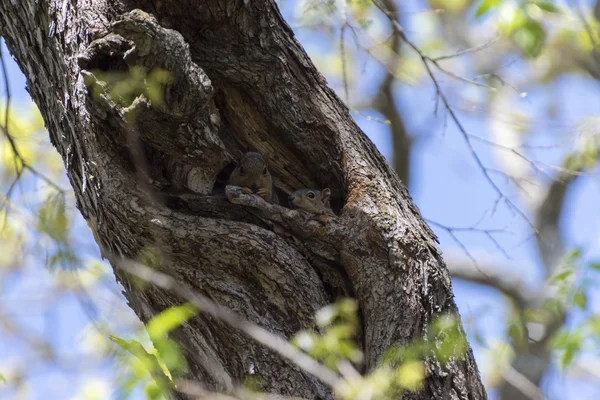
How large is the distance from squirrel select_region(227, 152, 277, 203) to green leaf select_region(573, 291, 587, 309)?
1634 mm

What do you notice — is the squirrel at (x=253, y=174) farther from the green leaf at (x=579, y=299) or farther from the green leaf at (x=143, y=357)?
the green leaf at (x=579, y=299)

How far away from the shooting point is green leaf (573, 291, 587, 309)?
130 inches

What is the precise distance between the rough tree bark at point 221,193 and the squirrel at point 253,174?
146 millimetres

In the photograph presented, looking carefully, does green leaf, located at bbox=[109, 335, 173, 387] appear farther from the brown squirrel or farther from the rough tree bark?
the brown squirrel

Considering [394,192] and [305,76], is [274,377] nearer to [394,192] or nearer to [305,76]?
[394,192]

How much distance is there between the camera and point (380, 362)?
317 cm

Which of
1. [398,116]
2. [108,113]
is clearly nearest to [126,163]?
[108,113]

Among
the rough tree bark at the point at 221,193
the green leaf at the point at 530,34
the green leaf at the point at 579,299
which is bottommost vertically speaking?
the rough tree bark at the point at 221,193

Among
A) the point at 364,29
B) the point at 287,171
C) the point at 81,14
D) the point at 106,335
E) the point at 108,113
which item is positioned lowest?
the point at 106,335

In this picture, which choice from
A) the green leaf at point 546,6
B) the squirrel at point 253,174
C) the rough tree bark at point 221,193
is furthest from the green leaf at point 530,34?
the squirrel at point 253,174

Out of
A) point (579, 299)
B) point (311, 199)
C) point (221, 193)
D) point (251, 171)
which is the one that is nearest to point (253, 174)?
point (251, 171)

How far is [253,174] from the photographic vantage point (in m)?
3.84

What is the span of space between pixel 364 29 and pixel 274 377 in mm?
2706

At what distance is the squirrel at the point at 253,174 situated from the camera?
3.73 meters
